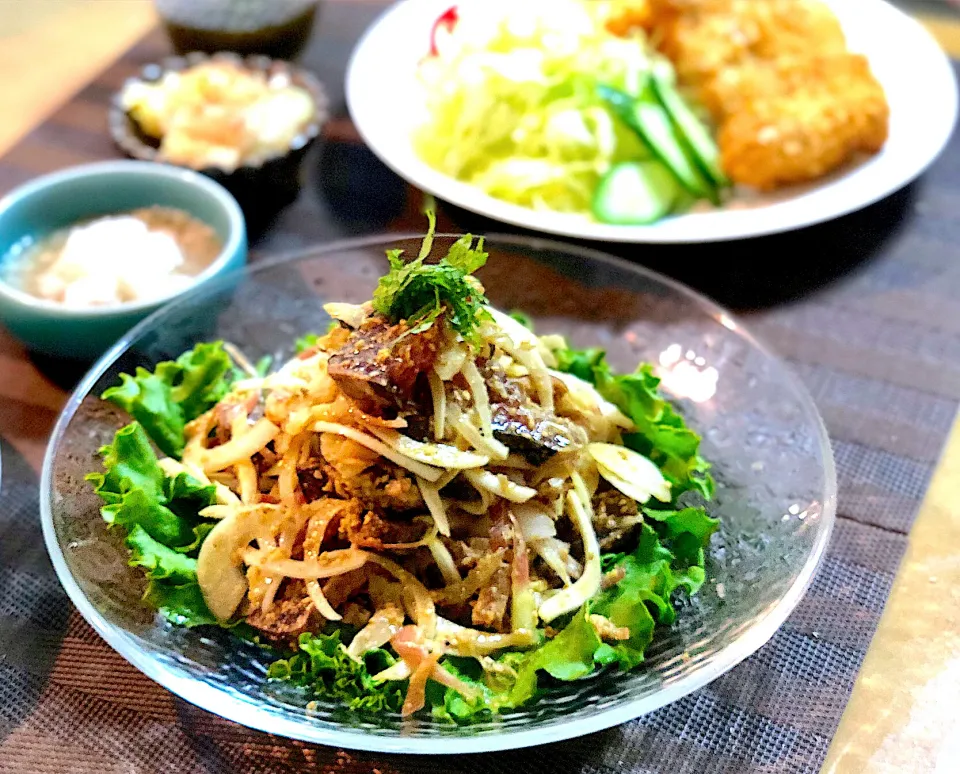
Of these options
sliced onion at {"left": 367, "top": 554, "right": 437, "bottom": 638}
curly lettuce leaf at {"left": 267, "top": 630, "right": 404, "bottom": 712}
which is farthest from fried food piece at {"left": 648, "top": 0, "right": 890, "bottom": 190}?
curly lettuce leaf at {"left": 267, "top": 630, "right": 404, "bottom": 712}

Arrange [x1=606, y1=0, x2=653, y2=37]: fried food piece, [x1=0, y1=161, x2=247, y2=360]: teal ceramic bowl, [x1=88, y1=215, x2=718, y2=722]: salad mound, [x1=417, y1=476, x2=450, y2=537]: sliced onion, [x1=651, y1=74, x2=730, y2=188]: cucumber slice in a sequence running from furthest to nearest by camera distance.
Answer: [x1=606, y1=0, x2=653, y2=37]: fried food piece → [x1=651, y1=74, x2=730, y2=188]: cucumber slice → [x1=0, y1=161, x2=247, y2=360]: teal ceramic bowl → [x1=417, y1=476, x2=450, y2=537]: sliced onion → [x1=88, y1=215, x2=718, y2=722]: salad mound

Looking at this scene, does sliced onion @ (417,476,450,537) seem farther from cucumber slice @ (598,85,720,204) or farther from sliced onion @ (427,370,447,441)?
cucumber slice @ (598,85,720,204)

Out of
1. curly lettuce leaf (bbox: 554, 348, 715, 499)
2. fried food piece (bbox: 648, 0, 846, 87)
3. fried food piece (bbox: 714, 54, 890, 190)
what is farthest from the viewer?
fried food piece (bbox: 648, 0, 846, 87)

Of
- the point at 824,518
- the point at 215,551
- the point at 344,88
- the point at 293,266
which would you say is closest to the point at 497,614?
the point at 215,551

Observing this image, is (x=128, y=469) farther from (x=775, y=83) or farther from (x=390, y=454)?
(x=775, y=83)

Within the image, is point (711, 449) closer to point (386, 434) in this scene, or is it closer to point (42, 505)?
point (386, 434)

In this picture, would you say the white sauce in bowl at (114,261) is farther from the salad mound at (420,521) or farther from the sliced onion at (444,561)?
the sliced onion at (444,561)

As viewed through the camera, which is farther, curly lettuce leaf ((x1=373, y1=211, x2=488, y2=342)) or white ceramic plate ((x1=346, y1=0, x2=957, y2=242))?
white ceramic plate ((x1=346, y1=0, x2=957, y2=242))
